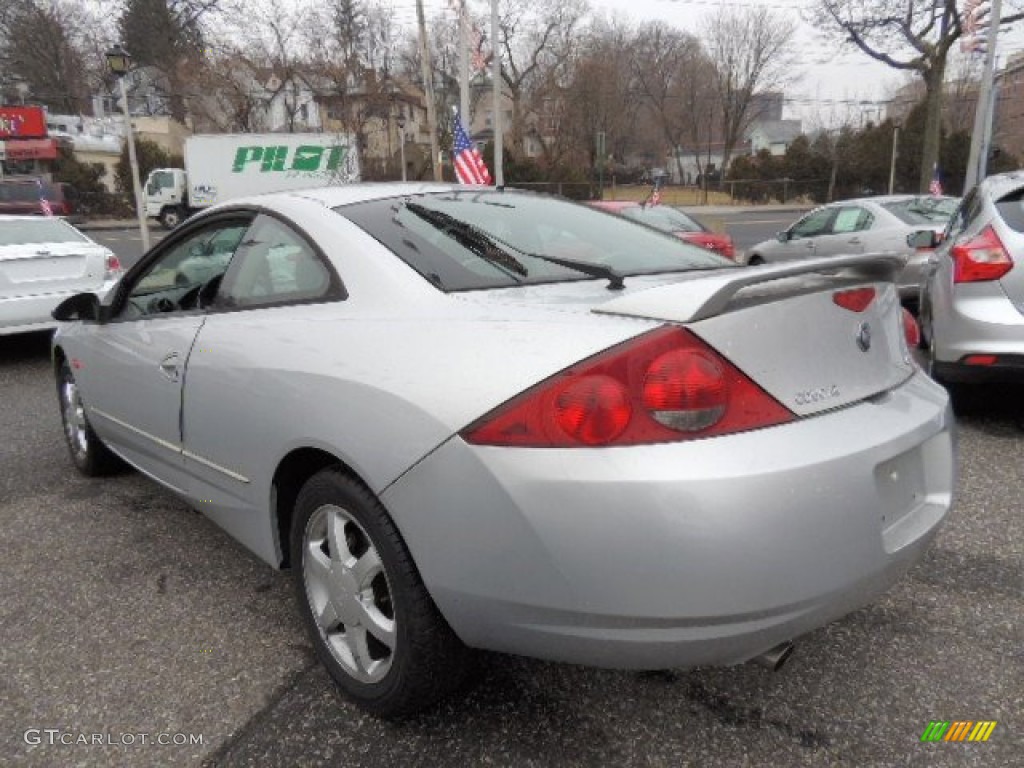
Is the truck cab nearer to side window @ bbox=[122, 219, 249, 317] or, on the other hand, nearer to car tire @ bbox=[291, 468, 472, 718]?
side window @ bbox=[122, 219, 249, 317]

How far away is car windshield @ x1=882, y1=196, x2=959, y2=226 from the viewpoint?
8908 mm

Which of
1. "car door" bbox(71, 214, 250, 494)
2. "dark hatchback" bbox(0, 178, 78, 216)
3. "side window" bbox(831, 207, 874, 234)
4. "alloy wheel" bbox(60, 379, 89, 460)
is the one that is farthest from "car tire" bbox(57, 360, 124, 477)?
"dark hatchback" bbox(0, 178, 78, 216)

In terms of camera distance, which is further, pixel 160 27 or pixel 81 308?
pixel 160 27

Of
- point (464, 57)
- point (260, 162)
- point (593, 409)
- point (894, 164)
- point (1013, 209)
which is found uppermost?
point (464, 57)

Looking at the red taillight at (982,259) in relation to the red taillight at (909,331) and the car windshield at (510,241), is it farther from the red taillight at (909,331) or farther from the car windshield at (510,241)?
the car windshield at (510,241)

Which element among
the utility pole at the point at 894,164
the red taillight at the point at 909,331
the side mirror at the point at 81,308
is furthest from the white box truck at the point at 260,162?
the utility pole at the point at 894,164

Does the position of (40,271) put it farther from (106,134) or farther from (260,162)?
(106,134)

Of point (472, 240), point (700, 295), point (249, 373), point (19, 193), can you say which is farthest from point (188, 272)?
point (19, 193)

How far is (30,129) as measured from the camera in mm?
38500

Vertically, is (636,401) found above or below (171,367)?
above

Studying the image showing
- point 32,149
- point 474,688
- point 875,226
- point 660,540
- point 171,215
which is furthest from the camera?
point 32,149

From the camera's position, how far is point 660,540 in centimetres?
152

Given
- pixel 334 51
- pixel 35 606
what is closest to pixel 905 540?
pixel 35 606

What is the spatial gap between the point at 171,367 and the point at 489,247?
1260 mm
